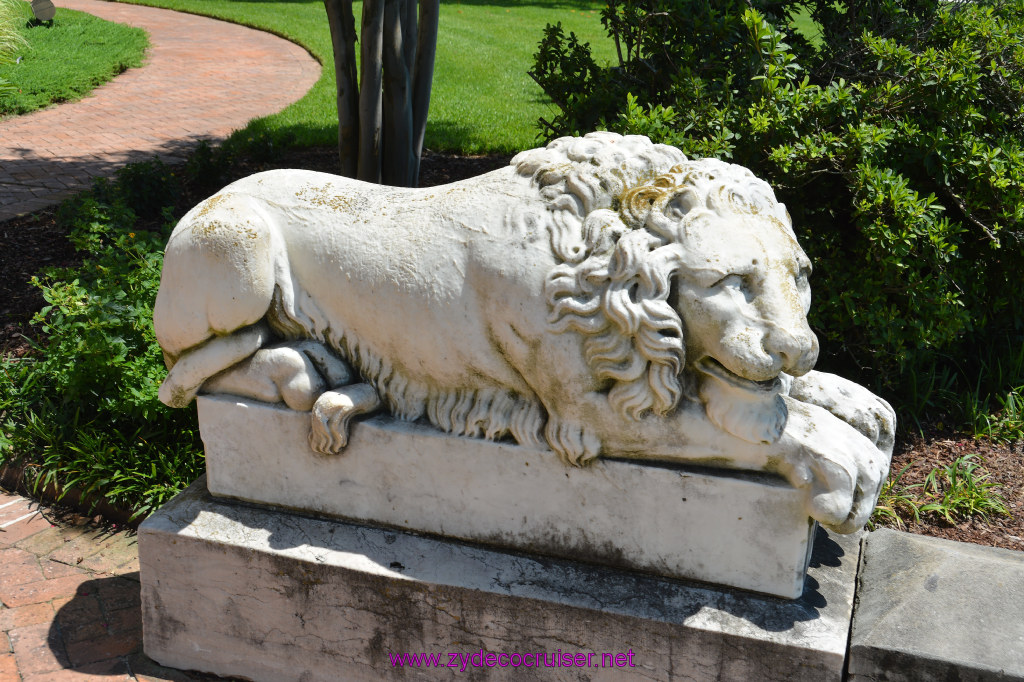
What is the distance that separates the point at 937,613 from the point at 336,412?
5.97 ft

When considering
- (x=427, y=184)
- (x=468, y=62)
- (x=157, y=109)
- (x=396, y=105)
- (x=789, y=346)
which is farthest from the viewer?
(x=468, y=62)

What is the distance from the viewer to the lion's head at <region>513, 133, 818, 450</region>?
2418 mm

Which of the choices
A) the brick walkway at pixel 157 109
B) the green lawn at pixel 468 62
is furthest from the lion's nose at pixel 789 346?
the brick walkway at pixel 157 109

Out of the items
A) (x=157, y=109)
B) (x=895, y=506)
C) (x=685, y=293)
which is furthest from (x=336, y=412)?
(x=157, y=109)

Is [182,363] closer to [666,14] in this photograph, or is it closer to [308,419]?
[308,419]

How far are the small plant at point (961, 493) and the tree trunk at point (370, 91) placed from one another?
3360 mm

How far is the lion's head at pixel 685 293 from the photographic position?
2.42 metres

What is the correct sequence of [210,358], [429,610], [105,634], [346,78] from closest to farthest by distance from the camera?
[429,610] → [210,358] → [105,634] → [346,78]

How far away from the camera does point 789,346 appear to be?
2.38 meters

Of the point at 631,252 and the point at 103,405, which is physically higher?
the point at 631,252

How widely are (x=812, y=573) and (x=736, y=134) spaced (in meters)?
2.08

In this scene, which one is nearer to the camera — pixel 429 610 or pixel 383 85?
pixel 429 610

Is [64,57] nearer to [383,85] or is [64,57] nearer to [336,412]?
[383,85]

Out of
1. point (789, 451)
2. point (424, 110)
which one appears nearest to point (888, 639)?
point (789, 451)
